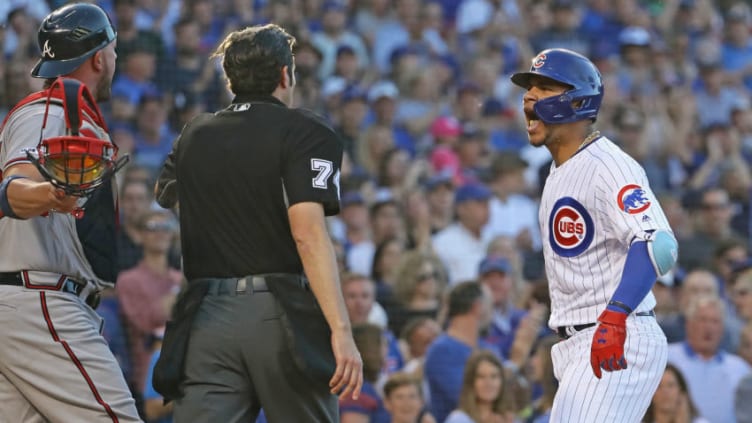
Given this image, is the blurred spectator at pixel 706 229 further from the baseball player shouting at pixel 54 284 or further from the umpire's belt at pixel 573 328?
the baseball player shouting at pixel 54 284

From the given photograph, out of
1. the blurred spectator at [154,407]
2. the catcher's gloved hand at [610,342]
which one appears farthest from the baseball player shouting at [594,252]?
the blurred spectator at [154,407]

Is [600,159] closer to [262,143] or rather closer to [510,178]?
[262,143]

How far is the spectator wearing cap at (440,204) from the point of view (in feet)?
30.1

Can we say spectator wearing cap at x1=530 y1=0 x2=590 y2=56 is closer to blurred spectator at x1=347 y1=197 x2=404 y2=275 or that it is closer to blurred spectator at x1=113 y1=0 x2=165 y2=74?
blurred spectator at x1=347 y1=197 x2=404 y2=275

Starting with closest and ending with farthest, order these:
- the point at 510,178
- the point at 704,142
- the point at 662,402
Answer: the point at 662,402
the point at 510,178
the point at 704,142

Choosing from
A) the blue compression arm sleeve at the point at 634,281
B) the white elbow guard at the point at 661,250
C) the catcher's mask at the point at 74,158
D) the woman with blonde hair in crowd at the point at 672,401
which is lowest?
the woman with blonde hair in crowd at the point at 672,401

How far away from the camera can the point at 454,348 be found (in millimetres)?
7488

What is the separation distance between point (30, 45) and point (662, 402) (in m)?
4.91

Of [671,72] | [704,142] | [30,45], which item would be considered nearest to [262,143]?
[30,45]

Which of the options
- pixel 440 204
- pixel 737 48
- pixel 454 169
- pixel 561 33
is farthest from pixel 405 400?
pixel 737 48

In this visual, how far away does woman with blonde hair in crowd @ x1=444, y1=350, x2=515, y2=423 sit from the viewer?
23.0 feet

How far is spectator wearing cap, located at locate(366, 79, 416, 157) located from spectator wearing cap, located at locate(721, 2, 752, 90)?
4.43 metres

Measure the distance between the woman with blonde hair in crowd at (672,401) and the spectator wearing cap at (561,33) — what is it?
19.4 ft

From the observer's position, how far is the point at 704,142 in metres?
11.7
